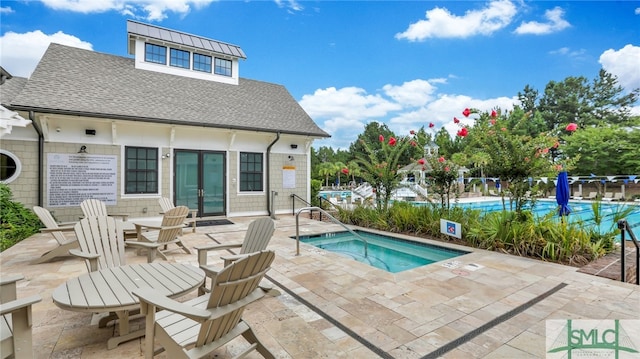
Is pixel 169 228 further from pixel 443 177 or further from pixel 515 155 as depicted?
pixel 515 155

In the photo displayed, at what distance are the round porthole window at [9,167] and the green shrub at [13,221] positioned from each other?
49 centimetres

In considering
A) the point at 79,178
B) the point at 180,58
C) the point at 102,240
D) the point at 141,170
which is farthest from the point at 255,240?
the point at 180,58

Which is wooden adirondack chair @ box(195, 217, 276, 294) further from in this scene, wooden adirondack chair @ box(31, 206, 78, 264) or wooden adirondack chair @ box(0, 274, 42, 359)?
wooden adirondack chair @ box(31, 206, 78, 264)

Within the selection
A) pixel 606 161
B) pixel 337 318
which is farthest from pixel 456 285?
pixel 606 161

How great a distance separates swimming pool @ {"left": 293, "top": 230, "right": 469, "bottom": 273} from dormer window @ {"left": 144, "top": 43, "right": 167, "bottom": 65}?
343 inches

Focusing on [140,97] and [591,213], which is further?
[591,213]

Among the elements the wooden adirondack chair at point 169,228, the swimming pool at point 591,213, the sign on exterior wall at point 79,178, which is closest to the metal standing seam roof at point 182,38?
the sign on exterior wall at point 79,178

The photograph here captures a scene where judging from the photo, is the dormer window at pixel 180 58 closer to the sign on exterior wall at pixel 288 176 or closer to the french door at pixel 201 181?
the french door at pixel 201 181

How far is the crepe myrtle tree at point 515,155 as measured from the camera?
19.0 feet

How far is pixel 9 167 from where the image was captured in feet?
24.4

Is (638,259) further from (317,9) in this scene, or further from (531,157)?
(317,9)

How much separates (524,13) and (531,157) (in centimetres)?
691

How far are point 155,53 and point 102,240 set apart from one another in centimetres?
996

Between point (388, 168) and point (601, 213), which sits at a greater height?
point (388, 168)
